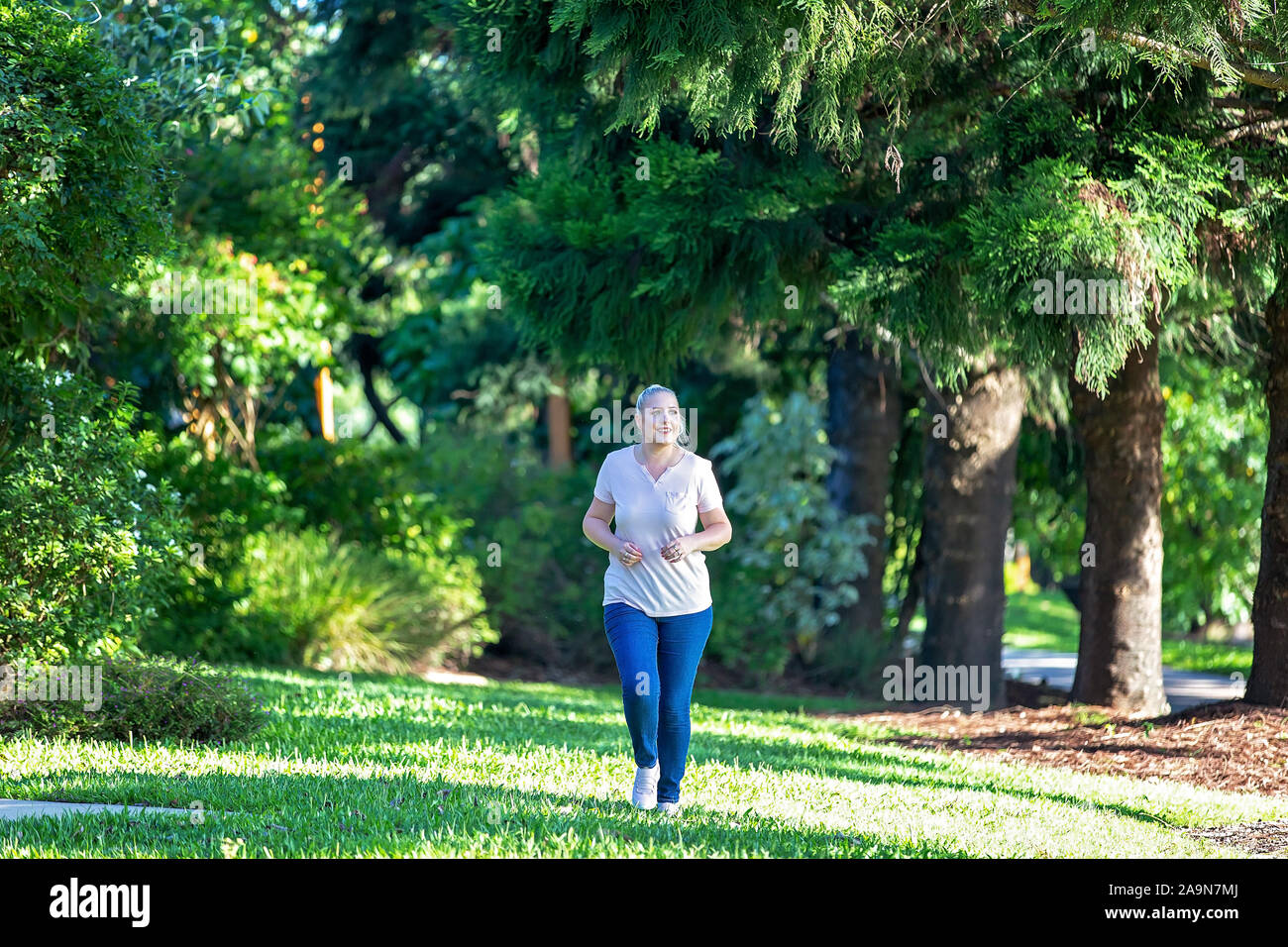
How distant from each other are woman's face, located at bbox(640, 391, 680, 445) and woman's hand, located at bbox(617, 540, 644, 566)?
47cm

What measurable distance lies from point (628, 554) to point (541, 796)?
128 centimetres

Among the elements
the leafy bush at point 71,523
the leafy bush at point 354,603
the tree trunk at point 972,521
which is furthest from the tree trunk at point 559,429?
the leafy bush at point 71,523

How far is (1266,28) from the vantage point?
6281mm

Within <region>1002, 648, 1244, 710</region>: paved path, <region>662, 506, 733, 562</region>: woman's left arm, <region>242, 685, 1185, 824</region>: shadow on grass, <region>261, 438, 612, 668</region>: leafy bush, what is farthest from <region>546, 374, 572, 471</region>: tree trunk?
<region>662, 506, 733, 562</region>: woman's left arm

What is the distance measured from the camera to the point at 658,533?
5.36 meters

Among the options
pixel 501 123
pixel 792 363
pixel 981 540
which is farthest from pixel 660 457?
pixel 792 363

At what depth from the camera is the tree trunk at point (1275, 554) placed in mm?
8484

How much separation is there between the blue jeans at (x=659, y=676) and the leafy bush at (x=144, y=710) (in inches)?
108

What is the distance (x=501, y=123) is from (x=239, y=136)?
→ 439 cm

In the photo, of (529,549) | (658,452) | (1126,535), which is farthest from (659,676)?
(529,549)

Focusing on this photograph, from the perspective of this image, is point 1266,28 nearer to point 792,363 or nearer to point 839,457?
point 839,457

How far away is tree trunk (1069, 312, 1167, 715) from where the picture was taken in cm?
1029

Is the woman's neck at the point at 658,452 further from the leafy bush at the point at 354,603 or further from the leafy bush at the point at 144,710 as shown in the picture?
the leafy bush at the point at 354,603
